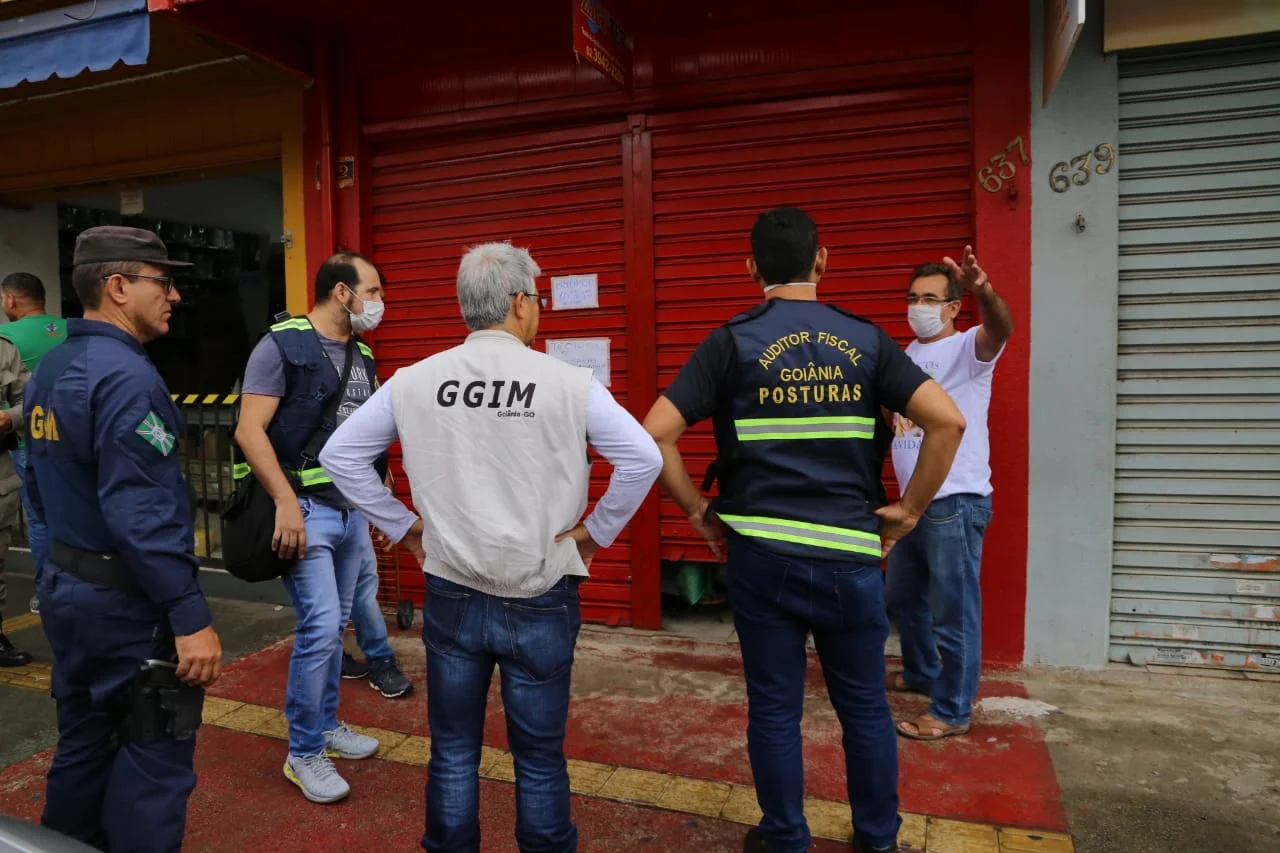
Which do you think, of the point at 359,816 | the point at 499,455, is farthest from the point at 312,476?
the point at 499,455

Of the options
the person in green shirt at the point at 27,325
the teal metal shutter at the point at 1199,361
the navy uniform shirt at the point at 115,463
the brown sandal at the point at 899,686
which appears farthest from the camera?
the person in green shirt at the point at 27,325

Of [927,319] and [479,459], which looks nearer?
[479,459]

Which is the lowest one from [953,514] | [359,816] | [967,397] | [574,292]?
[359,816]

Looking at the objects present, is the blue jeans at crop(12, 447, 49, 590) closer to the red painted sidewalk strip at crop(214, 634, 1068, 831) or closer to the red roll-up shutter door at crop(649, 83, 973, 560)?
the red painted sidewalk strip at crop(214, 634, 1068, 831)

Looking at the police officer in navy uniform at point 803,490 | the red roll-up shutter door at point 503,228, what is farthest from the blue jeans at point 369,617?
the police officer in navy uniform at point 803,490

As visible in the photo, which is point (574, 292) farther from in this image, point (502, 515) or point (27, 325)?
point (27, 325)

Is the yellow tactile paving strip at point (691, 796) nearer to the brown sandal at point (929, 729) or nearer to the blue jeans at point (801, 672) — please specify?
the blue jeans at point (801, 672)

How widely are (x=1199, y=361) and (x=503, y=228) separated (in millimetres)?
3860

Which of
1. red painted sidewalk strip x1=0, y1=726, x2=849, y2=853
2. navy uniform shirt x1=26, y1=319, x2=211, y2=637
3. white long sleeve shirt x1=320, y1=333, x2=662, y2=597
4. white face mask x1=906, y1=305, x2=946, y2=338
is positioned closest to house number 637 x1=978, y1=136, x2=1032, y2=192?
white face mask x1=906, y1=305, x2=946, y2=338

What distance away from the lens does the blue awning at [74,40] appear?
4547 millimetres

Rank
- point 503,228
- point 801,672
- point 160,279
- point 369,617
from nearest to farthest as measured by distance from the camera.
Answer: point 160,279 → point 801,672 → point 369,617 → point 503,228

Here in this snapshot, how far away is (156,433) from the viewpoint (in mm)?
2289

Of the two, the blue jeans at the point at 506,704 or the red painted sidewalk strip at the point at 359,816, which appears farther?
the red painted sidewalk strip at the point at 359,816

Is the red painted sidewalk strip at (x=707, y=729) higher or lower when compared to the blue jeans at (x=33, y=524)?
lower
